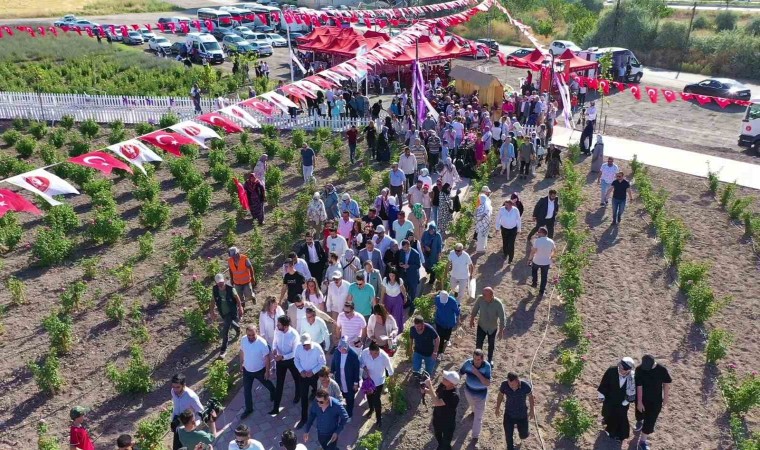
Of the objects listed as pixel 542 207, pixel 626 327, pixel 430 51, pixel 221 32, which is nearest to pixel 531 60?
pixel 430 51

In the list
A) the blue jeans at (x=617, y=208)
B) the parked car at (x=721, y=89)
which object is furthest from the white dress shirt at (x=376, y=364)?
the parked car at (x=721, y=89)

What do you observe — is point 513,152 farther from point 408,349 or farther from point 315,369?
point 315,369

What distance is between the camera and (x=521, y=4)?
52750mm

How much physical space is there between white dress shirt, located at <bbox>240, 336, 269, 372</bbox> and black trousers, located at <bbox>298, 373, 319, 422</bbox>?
1.78 feet

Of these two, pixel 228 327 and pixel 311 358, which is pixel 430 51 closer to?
pixel 228 327

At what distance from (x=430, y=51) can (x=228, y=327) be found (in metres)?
20.7

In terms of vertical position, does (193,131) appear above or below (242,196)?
above

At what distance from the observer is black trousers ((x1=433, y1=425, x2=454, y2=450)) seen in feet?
23.2

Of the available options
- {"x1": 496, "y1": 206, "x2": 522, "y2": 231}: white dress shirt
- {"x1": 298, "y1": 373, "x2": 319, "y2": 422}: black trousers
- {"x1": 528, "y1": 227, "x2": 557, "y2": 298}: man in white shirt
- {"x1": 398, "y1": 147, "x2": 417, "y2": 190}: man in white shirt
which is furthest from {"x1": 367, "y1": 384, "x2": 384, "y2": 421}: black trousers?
{"x1": 398, "y1": 147, "x2": 417, "y2": 190}: man in white shirt

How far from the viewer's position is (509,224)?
11.8 meters

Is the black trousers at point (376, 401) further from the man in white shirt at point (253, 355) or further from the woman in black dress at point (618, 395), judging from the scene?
the woman in black dress at point (618, 395)

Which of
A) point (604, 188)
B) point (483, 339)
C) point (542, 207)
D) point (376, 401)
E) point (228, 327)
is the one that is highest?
point (542, 207)

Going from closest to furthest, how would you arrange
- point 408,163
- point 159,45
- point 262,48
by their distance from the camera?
point 408,163, point 159,45, point 262,48

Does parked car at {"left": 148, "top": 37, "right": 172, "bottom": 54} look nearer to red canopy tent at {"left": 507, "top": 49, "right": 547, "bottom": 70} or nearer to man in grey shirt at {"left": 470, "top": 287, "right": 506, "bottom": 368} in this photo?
red canopy tent at {"left": 507, "top": 49, "right": 547, "bottom": 70}
